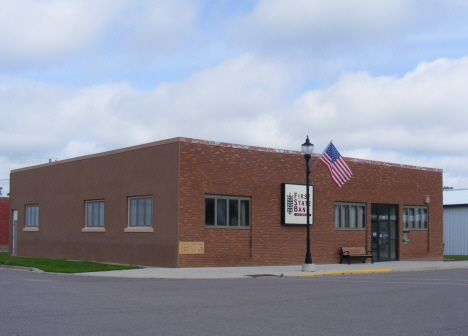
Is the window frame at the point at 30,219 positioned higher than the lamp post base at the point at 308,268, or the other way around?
the window frame at the point at 30,219

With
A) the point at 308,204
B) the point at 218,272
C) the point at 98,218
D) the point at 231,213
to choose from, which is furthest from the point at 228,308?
the point at 98,218

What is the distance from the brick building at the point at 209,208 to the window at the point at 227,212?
0.04 metres

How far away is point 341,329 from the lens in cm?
955

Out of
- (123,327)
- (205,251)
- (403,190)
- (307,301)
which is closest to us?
(123,327)

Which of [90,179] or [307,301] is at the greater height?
[90,179]

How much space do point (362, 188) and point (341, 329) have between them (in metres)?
22.0

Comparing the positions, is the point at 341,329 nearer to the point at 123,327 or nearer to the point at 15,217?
the point at 123,327

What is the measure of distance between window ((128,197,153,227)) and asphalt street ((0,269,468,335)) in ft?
24.3

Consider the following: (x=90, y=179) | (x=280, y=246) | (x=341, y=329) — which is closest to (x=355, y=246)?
(x=280, y=246)

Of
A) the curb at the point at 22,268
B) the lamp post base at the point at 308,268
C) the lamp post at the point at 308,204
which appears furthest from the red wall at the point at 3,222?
the lamp post base at the point at 308,268

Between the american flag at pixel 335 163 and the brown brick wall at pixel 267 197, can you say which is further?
the american flag at pixel 335 163

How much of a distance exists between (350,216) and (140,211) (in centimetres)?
1108

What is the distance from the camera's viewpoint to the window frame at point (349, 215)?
29938mm

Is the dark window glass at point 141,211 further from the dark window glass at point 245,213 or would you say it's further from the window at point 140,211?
the dark window glass at point 245,213
